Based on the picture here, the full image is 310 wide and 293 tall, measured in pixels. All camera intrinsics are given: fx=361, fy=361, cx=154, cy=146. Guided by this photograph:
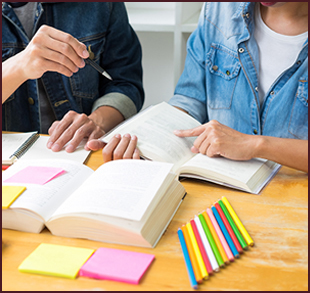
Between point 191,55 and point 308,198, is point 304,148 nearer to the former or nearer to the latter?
point 308,198

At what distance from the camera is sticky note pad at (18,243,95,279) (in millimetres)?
591

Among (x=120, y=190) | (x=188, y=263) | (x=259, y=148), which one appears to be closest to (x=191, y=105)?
(x=259, y=148)

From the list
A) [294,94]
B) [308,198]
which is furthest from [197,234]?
[294,94]

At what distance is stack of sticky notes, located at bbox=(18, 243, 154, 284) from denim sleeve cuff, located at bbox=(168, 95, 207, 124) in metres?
0.74

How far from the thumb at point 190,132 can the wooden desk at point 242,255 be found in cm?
19

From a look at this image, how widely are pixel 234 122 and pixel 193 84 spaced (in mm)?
210

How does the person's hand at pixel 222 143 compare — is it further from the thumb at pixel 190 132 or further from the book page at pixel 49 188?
the book page at pixel 49 188

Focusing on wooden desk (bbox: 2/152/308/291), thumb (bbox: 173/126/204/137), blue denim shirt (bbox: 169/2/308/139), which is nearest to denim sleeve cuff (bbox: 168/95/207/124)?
blue denim shirt (bbox: 169/2/308/139)

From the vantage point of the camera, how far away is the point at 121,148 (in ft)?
3.15

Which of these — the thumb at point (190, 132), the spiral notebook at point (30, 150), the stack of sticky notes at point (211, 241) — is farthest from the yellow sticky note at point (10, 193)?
the thumb at point (190, 132)

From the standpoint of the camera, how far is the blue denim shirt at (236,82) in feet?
3.88

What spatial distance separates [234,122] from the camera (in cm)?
133

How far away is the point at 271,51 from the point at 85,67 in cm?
70

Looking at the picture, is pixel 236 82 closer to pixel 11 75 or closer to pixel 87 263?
pixel 11 75
